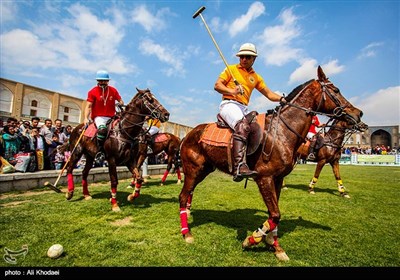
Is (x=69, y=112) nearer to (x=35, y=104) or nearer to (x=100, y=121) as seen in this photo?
(x=35, y=104)

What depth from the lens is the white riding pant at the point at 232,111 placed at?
4.41m

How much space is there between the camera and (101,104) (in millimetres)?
7523

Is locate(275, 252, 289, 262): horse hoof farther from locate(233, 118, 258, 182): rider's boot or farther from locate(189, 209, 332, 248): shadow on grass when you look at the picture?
locate(233, 118, 258, 182): rider's boot

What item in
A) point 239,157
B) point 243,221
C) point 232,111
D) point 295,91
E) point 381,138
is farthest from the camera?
point 381,138

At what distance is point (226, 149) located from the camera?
14.7 feet

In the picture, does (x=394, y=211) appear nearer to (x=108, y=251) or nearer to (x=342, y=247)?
(x=342, y=247)

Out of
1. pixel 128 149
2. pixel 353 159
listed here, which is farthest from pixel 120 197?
pixel 353 159

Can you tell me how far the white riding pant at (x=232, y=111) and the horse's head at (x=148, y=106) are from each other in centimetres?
229

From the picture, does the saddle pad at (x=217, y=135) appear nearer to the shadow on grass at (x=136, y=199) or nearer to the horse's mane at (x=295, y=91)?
the horse's mane at (x=295, y=91)

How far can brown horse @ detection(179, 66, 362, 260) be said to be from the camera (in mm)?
3953

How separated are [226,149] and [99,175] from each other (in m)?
9.45

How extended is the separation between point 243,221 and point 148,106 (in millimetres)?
3973

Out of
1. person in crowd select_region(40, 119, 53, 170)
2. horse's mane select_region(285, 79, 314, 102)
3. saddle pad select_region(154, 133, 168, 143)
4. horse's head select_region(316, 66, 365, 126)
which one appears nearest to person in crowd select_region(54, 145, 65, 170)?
person in crowd select_region(40, 119, 53, 170)

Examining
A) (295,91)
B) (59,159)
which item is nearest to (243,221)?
(295,91)
